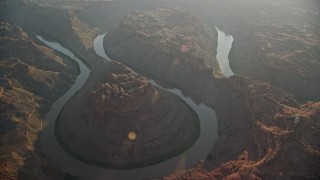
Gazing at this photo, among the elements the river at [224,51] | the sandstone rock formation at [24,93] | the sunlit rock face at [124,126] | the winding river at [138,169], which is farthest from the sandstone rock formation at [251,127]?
the sandstone rock formation at [24,93]

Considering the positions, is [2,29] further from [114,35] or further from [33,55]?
[114,35]

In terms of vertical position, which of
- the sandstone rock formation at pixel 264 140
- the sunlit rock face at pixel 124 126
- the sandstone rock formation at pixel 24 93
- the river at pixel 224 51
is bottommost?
the sandstone rock formation at pixel 24 93

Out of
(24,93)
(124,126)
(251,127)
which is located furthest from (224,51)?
(24,93)

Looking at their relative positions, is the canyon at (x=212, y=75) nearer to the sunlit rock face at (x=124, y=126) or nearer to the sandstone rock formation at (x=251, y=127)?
the sandstone rock formation at (x=251, y=127)

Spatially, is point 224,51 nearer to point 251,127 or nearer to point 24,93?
point 251,127

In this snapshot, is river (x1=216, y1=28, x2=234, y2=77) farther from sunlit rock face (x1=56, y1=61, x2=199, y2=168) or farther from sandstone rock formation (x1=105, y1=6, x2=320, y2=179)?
sunlit rock face (x1=56, y1=61, x2=199, y2=168)

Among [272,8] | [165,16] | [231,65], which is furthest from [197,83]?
[272,8]

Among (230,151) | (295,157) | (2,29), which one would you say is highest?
(295,157)
